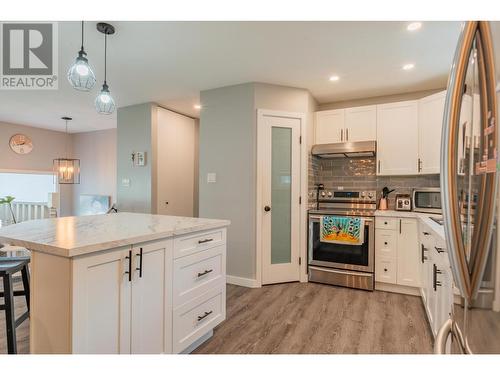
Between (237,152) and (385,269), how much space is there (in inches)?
88.7

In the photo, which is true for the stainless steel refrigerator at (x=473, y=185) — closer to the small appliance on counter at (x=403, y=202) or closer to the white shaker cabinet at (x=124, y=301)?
the white shaker cabinet at (x=124, y=301)

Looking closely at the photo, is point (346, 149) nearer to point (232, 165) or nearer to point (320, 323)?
point (232, 165)

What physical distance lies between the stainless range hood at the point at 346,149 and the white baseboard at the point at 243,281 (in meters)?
1.87

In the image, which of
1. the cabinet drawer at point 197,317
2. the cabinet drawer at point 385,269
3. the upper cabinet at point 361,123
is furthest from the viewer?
the upper cabinet at point 361,123

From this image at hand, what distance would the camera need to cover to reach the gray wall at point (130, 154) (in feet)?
13.6

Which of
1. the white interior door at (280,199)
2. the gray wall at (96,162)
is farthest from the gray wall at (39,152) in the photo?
the white interior door at (280,199)

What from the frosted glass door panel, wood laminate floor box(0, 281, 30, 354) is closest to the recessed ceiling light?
the frosted glass door panel

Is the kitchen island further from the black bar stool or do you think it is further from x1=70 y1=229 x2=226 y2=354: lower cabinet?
the black bar stool
